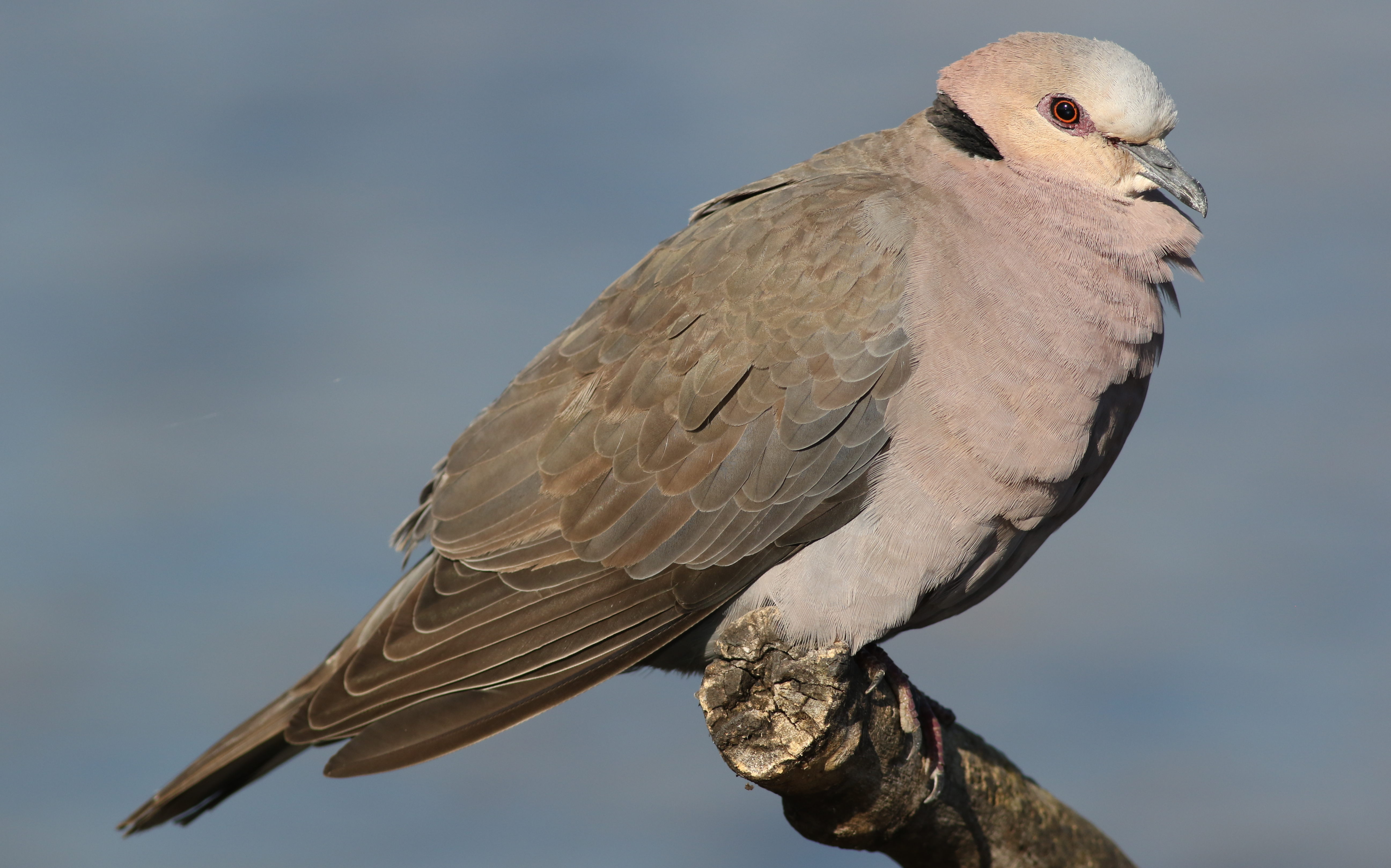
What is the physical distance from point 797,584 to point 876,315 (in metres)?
0.88

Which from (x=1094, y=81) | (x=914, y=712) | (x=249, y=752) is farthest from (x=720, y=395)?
(x=249, y=752)

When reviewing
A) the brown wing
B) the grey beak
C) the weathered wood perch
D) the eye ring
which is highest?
the eye ring

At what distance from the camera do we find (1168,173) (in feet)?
13.1

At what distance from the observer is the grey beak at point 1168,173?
12.9 ft

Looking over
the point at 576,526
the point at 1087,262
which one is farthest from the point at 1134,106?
the point at 576,526

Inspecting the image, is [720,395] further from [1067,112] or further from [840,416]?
[1067,112]

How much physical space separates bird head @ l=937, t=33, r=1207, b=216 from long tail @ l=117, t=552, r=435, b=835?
257cm

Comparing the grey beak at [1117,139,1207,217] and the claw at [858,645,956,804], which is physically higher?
the grey beak at [1117,139,1207,217]

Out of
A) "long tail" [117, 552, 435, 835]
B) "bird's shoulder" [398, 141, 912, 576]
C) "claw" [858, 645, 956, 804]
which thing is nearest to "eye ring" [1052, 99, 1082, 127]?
"bird's shoulder" [398, 141, 912, 576]

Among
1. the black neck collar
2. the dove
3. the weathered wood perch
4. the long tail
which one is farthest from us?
the long tail

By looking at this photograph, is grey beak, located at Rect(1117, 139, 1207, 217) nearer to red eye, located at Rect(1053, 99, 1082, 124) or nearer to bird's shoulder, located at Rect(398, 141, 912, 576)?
red eye, located at Rect(1053, 99, 1082, 124)

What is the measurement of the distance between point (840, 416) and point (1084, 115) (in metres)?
1.28

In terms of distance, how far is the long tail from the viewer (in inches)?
180

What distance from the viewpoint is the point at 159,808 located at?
4715mm
